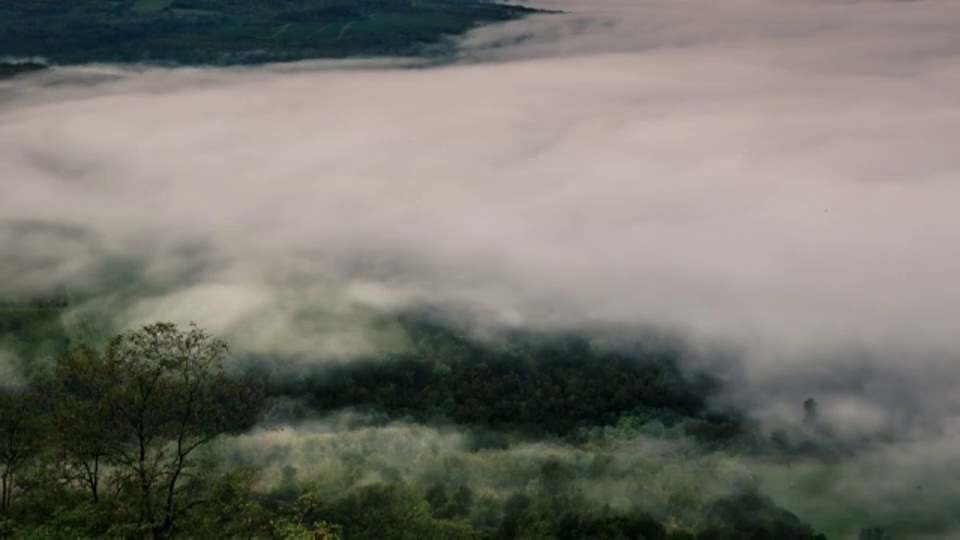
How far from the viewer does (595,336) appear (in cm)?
15588

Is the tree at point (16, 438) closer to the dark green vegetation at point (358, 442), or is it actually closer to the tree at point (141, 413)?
the dark green vegetation at point (358, 442)

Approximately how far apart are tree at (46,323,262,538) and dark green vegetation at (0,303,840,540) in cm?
10

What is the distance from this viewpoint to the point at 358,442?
10575 centimetres

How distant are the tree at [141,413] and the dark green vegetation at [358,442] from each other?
10 centimetres

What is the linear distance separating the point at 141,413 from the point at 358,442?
68.7 metres

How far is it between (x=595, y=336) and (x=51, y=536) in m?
127

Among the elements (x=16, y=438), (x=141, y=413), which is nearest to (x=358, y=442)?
(x=16, y=438)

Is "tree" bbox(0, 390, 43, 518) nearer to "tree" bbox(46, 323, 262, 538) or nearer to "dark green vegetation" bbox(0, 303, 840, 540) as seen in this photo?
"dark green vegetation" bbox(0, 303, 840, 540)

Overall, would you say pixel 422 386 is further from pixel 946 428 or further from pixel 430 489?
pixel 946 428

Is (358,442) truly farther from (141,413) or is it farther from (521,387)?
(141,413)

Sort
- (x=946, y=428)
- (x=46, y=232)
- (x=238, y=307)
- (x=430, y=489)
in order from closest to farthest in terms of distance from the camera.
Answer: (x=430, y=489)
(x=238, y=307)
(x=946, y=428)
(x=46, y=232)

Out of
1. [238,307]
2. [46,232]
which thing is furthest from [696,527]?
[46,232]

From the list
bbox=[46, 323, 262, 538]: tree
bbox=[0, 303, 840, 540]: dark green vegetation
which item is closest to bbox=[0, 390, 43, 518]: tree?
bbox=[0, 303, 840, 540]: dark green vegetation

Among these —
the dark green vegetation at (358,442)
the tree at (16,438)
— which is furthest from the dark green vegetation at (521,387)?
the tree at (16,438)
